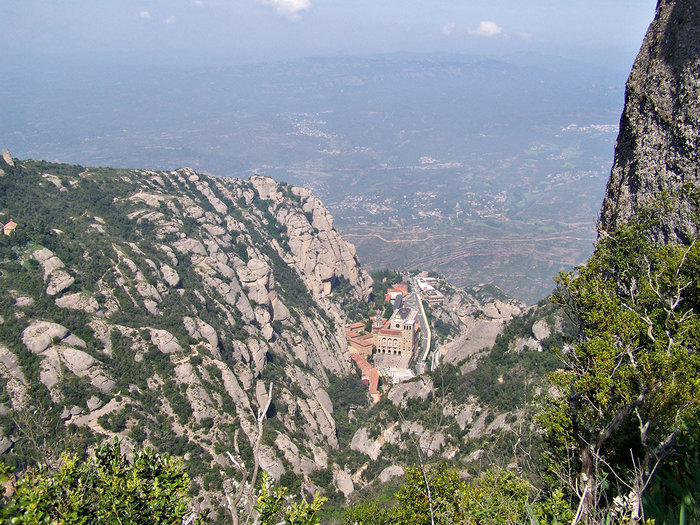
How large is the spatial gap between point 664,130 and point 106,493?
20.1m

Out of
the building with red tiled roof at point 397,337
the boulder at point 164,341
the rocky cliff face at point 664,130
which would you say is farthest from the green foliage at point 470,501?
the building with red tiled roof at point 397,337

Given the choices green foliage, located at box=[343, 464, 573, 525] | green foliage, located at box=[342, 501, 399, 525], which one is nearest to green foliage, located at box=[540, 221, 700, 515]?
green foliage, located at box=[343, 464, 573, 525]

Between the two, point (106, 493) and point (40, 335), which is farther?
point (40, 335)

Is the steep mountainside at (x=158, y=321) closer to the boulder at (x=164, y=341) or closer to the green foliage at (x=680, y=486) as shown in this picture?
the boulder at (x=164, y=341)

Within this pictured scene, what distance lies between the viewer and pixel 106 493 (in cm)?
955

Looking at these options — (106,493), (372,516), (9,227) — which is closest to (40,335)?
(9,227)

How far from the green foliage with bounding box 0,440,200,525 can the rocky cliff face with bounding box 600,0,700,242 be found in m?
16.6

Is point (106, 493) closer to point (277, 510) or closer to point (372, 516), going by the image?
point (277, 510)

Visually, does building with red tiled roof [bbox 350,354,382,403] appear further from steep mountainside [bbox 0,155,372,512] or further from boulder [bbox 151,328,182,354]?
boulder [bbox 151,328,182,354]

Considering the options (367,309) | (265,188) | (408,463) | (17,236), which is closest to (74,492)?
(408,463)

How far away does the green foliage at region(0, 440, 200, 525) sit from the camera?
8.27 metres

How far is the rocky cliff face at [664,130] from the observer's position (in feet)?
54.1

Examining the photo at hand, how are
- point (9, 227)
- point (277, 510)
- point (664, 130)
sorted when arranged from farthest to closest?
point (9, 227) → point (664, 130) → point (277, 510)

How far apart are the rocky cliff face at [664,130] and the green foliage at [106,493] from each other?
54.5 ft
